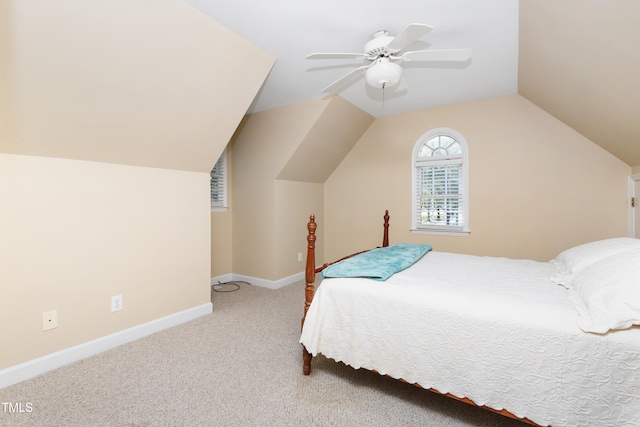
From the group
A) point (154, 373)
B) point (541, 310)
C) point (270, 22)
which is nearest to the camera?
point (541, 310)

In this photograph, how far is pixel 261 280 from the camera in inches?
161

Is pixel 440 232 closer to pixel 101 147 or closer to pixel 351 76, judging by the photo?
pixel 351 76

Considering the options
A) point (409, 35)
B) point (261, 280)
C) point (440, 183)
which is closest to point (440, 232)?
point (440, 183)

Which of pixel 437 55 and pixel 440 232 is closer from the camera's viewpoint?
pixel 437 55

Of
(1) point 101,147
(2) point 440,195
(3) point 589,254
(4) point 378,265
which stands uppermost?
(1) point 101,147

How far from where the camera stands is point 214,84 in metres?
2.39

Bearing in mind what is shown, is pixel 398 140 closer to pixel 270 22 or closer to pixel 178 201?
pixel 270 22

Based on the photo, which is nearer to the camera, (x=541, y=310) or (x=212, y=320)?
(x=541, y=310)

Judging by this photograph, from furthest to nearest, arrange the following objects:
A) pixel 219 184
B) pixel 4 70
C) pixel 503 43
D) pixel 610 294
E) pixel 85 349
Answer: pixel 219 184 → pixel 503 43 → pixel 85 349 → pixel 4 70 → pixel 610 294

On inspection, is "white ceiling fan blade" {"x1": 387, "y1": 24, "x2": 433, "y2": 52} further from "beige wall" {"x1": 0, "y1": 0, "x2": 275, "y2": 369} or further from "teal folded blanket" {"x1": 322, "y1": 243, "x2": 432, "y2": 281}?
"teal folded blanket" {"x1": 322, "y1": 243, "x2": 432, "y2": 281}

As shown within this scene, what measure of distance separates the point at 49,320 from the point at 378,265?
2.29 m

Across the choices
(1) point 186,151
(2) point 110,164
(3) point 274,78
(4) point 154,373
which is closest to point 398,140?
(3) point 274,78

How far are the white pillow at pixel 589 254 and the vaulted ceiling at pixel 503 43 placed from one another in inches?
38.8

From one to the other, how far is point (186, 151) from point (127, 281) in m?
1.22
